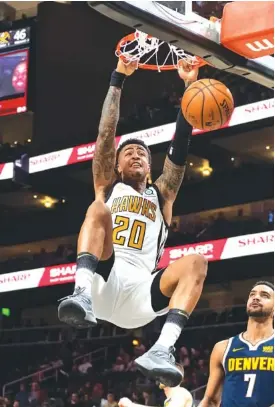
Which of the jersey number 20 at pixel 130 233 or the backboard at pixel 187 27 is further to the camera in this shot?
the jersey number 20 at pixel 130 233

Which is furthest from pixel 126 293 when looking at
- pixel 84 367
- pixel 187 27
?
pixel 84 367

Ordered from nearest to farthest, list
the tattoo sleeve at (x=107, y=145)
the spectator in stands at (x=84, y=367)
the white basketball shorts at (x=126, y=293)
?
1. the white basketball shorts at (x=126, y=293)
2. the tattoo sleeve at (x=107, y=145)
3. the spectator in stands at (x=84, y=367)

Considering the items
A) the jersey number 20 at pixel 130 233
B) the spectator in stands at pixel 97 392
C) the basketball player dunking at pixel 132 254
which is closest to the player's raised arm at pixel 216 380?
the basketball player dunking at pixel 132 254

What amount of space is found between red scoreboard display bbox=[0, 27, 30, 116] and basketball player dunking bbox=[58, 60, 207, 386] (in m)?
9.49

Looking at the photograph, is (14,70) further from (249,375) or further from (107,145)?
(249,375)

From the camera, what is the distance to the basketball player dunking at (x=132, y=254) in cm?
491

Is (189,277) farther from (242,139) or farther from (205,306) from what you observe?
(205,306)

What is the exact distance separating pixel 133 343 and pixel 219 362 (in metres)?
12.1

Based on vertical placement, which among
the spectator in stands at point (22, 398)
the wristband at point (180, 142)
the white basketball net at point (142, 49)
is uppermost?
the white basketball net at point (142, 49)

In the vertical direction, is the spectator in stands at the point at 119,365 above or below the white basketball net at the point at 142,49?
below

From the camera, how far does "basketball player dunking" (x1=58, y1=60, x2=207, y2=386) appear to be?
491 centimetres

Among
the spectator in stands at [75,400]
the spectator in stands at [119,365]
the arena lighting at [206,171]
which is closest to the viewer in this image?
the spectator in stands at [75,400]

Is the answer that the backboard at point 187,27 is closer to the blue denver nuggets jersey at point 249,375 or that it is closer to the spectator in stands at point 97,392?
the blue denver nuggets jersey at point 249,375

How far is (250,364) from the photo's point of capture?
5.76 m
